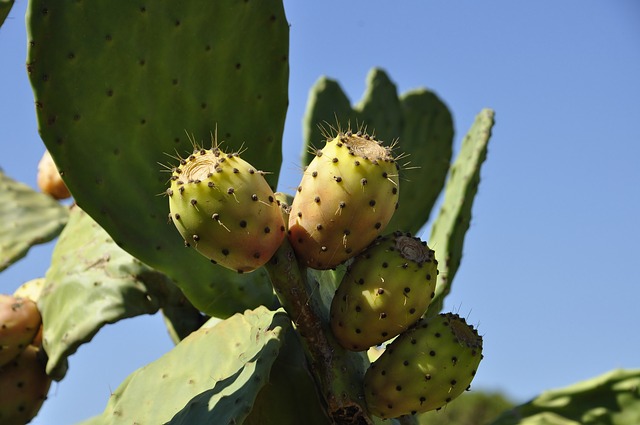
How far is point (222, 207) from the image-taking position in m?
1.58

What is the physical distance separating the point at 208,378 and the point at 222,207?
45 centimetres

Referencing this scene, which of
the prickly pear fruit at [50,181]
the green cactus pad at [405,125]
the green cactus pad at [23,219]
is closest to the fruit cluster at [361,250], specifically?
the green cactus pad at [405,125]

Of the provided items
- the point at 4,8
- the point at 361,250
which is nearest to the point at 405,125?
the point at 361,250

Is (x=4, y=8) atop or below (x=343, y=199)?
atop

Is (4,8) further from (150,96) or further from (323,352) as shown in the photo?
(323,352)

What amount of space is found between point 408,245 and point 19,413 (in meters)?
1.25

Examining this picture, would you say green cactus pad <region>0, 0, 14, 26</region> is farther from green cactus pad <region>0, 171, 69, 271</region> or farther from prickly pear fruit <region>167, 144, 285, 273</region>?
green cactus pad <region>0, 171, 69, 271</region>

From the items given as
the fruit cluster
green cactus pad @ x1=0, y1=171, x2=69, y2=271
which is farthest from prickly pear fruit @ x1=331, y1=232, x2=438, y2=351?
green cactus pad @ x1=0, y1=171, x2=69, y2=271

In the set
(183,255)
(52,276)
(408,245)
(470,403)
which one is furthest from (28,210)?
(470,403)

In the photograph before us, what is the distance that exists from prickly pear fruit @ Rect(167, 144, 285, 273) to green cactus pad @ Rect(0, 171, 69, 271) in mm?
1391

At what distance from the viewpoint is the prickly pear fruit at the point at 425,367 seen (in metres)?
1.75

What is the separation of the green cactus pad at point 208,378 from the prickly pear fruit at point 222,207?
21cm

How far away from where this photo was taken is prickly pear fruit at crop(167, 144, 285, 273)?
1578 mm

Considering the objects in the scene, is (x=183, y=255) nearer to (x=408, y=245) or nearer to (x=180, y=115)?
(x=180, y=115)
